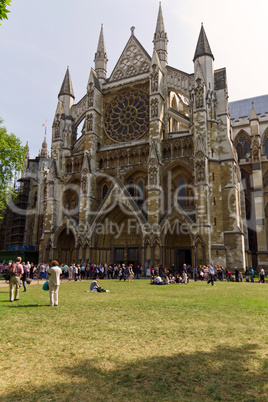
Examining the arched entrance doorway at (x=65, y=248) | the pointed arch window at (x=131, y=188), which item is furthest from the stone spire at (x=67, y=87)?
the arched entrance doorway at (x=65, y=248)

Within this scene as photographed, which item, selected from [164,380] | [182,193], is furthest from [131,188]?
[164,380]

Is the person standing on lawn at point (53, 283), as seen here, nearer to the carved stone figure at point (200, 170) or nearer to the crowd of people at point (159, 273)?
the crowd of people at point (159, 273)

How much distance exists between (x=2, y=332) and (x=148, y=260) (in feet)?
73.4

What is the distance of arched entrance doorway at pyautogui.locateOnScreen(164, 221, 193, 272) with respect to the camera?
28.0 meters

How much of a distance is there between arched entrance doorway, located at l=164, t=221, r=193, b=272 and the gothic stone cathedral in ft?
0.31

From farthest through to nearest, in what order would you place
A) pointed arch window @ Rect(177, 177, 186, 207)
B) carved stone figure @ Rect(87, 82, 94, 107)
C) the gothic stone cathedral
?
carved stone figure @ Rect(87, 82, 94, 107)
pointed arch window @ Rect(177, 177, 186, 207)
the gothic stone cathedral

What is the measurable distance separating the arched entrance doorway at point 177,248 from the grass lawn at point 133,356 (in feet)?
65.0

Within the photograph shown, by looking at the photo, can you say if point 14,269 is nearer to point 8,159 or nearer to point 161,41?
point 8,159

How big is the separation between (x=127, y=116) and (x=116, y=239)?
14.1 metres

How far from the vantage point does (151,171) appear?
95.9ft

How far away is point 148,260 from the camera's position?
91.7 feet

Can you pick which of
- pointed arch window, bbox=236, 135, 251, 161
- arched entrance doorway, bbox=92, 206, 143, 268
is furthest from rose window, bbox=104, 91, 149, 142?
pointed arch window, bbox=236, 135, 251, 161

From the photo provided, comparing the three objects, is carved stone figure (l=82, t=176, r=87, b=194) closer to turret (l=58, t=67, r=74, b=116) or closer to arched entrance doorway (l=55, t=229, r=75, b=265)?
arched entrance doorway (l=55, t=229, r=75, b=265)

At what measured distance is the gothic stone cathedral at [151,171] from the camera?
→ 27531 mm
